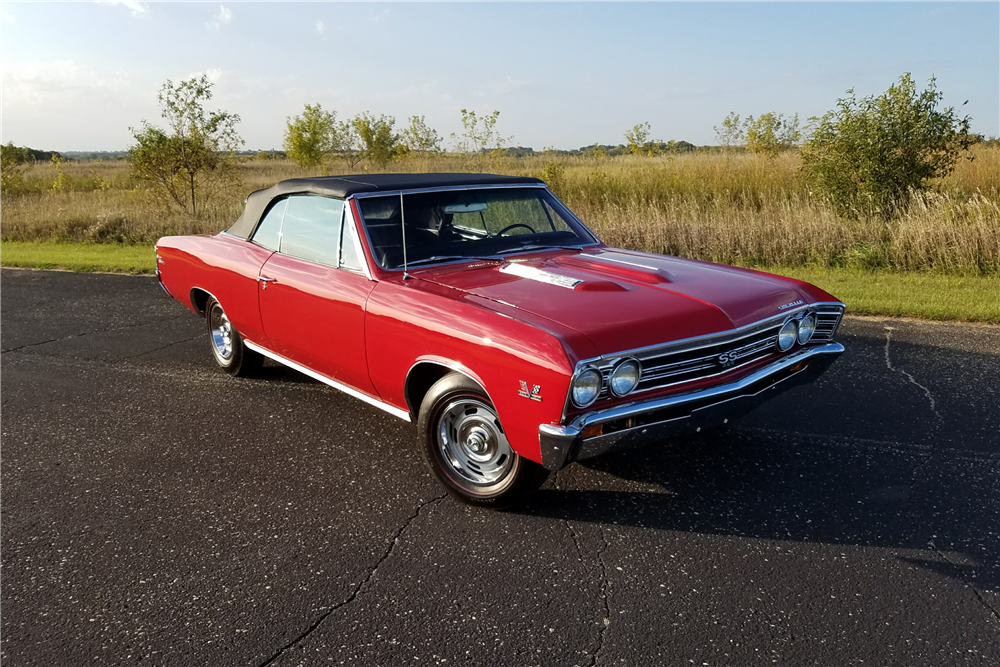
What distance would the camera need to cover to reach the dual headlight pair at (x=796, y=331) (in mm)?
3934

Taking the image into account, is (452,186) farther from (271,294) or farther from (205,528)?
(205,528)

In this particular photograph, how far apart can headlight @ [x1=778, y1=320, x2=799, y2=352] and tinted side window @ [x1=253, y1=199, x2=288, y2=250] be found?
3.26 metres

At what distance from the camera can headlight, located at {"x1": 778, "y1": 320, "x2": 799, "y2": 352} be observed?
392 centimetres

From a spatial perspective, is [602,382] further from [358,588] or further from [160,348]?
[160,348]

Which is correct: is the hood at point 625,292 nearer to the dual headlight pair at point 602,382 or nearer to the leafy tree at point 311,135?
the dual headlight pair at point 602,382

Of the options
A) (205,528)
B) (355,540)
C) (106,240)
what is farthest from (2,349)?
(106,240)

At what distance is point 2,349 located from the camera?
7.06 m

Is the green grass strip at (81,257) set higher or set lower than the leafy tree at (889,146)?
lower

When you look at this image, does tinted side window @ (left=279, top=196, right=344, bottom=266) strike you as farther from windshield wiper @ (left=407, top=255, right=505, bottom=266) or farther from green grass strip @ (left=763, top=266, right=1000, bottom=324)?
green grass strip @ (left=763, top=266, right=1000, bottom=324)

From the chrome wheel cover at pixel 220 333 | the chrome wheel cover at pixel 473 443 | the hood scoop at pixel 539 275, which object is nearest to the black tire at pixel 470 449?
the chrome wheel cover at pixel 473 443

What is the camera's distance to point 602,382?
10.6ft

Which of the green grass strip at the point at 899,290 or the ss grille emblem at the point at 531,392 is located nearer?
the ss grille emblem at the point at 531,392

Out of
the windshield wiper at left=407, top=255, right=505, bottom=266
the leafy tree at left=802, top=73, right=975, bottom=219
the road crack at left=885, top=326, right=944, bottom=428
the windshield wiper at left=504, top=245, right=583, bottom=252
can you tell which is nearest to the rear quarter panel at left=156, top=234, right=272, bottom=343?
the windshield wiper at left=407, top=255, right=505, bottom=266

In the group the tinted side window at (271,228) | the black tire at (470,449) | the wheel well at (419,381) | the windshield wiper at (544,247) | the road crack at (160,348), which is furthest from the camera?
the road crack at (160,348)
